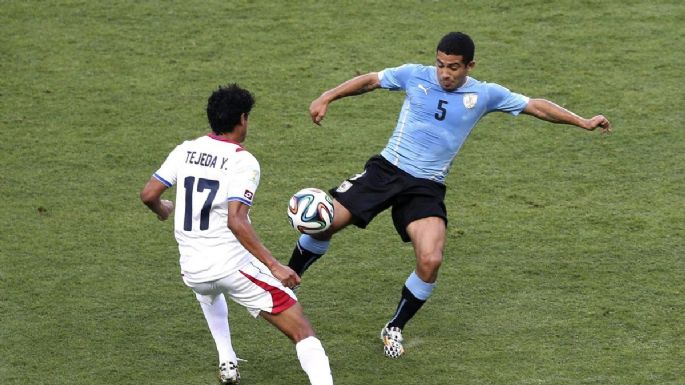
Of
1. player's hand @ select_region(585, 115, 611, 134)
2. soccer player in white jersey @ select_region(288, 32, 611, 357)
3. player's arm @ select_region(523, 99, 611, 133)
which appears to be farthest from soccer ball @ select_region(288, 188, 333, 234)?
player's hand @ select_region(585, 115, 611, 134)

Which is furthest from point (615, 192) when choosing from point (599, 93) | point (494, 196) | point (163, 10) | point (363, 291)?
point (163, 10)

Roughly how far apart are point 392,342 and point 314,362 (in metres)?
1.14

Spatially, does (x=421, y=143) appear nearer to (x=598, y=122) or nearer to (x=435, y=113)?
(x=435, y=113)

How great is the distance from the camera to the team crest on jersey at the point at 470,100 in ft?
28.2

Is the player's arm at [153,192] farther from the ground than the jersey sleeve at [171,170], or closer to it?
closer to it

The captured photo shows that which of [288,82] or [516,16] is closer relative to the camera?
[288,82]

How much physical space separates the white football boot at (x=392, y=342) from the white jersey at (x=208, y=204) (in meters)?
1.31

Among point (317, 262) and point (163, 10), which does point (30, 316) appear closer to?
point (317, 262)

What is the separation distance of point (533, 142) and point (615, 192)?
3.61 ft

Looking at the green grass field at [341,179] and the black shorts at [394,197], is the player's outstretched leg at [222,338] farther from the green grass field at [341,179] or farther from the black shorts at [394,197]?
the black shorts at [394,197]

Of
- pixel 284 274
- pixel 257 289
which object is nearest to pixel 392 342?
pixel 257 289

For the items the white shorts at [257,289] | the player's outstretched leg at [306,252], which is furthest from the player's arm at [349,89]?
the white shorts at [257,289]

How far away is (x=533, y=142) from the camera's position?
452 inches

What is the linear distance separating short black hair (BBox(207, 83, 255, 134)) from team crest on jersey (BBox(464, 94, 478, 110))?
172 cm
